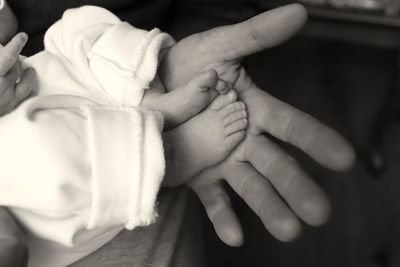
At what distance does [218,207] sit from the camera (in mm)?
491

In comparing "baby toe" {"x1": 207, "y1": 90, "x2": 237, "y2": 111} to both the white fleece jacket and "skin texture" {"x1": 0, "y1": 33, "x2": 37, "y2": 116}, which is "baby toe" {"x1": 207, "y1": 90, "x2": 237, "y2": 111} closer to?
the white fleece jacket

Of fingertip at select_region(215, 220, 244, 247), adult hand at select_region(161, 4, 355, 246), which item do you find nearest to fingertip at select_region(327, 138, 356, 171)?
adult hand at select_region(161, 4, 355, 246)

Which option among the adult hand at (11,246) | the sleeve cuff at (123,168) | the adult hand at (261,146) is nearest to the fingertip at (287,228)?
the adult hand at (261,146)

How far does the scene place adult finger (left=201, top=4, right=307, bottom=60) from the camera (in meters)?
0.45

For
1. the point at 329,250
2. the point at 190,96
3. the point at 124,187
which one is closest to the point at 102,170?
the point at 124,187

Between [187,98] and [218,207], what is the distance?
120 millimetres

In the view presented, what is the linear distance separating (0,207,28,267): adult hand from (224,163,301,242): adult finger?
8.5 inches

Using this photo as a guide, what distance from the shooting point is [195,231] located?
1.86ft

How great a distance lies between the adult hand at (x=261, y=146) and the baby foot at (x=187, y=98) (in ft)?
0.14

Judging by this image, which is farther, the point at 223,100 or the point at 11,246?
the point at 223,100

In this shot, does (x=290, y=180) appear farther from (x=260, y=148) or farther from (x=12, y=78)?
(x=12, y=78)

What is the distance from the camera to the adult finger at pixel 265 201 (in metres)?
0.41

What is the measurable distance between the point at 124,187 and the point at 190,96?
122mm

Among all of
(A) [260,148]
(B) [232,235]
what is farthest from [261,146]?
(B) [232,235]
